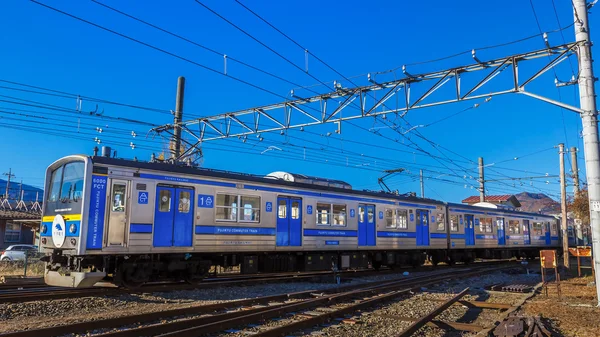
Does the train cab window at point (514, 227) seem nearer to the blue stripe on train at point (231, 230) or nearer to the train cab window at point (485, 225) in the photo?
the train cab window at point (485, 225)

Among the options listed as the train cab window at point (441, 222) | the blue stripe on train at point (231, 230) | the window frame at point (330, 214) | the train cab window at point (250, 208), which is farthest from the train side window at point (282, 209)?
the train cab window at point (441, 222)

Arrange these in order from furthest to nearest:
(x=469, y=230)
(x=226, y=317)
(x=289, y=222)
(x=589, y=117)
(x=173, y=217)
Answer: (x=469, y=230) < (x=289, y=222) < (x=173, y=217) < (x=589, y=117) < (x=226, y=317)

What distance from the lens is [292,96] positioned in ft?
52.7

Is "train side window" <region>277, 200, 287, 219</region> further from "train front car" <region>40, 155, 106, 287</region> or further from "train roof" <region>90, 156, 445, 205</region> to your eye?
"train front car" <region>40, 155, 106, 287</region>

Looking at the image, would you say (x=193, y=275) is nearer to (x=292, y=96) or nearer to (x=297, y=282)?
(x=297, y=282)

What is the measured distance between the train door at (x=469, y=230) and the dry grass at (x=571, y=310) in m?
11.1

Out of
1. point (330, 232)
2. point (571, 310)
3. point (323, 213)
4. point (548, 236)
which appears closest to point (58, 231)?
point (323, 213)

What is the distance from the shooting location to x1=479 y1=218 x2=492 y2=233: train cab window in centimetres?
2502

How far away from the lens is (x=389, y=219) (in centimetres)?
1895

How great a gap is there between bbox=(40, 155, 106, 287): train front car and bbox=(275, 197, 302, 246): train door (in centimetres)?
563

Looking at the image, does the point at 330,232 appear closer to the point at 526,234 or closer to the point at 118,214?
the point at 118,214

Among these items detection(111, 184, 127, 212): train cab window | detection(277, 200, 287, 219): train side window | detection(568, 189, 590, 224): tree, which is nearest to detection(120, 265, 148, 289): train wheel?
detection(111, 184, 127, 212): train cab window

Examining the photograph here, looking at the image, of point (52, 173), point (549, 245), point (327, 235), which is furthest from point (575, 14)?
point (549, 245)

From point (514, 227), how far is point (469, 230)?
5.82 meters
